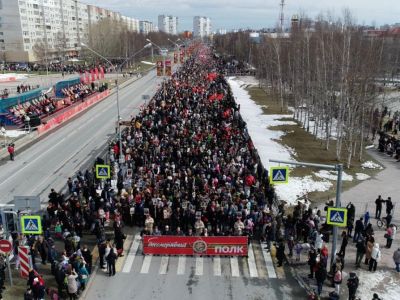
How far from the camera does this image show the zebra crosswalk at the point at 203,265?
14.5 m

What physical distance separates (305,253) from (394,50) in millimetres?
74954

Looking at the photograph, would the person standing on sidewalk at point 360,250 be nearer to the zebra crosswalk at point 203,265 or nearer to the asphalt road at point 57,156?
the zebra crosswalk at point 203,265

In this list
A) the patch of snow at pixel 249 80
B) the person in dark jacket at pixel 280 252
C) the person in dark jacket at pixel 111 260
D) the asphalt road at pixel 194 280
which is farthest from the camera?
the patch of snow at pixel 249 80

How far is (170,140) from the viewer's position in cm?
2672

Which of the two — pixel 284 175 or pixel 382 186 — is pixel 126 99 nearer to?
pixel 382 186

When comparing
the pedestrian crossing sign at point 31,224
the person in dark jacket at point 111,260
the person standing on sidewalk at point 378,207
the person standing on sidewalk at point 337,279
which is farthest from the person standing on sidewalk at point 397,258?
the pedestrian crossing sign at point 31,224

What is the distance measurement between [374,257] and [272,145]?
18456mm

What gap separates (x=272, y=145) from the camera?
1273 inches

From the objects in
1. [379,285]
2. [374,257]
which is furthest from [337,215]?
[379,285]

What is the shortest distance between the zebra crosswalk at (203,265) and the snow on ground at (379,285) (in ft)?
8.81

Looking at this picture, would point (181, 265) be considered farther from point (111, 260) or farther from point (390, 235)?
point (390, 235)

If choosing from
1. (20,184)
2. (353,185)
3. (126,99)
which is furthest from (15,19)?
(353,185)

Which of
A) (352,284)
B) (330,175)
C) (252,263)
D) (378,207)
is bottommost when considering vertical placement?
(330,175)

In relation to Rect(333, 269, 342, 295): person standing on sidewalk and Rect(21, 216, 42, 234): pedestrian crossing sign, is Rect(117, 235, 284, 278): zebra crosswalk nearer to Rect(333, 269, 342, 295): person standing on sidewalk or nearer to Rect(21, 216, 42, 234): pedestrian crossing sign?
Rect(333, 269, 342, 295): person standing on sidewalk
